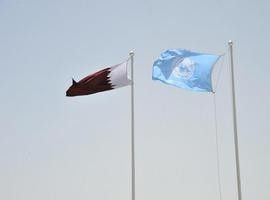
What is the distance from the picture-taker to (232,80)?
29.0 meters

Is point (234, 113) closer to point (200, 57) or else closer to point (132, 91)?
point (200, 57)

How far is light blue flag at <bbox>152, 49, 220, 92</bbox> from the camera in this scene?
2827cm

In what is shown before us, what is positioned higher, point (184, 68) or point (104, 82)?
point (184, 68)

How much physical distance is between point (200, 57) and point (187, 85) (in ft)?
4.80

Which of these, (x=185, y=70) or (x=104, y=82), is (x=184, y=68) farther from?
(x=104, y=82)

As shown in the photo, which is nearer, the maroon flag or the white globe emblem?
the white globe emblem

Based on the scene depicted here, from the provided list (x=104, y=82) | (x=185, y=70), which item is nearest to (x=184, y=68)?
(x=185, y=70)

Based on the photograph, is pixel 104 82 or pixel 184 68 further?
pixel 104 82

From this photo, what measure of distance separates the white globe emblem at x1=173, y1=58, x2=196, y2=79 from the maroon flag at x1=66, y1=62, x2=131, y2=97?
2.32 meters

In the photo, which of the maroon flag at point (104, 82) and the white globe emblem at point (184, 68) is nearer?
the white globe emblem at point (184, 68)

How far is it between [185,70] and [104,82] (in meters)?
3.76

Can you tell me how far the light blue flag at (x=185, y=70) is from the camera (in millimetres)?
28266

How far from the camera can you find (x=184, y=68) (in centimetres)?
2900

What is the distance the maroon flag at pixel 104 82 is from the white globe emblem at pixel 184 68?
91.5 inches
